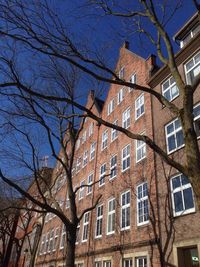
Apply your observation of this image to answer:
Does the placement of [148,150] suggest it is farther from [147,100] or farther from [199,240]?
[199,240]

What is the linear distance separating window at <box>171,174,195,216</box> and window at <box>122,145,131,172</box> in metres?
5.35

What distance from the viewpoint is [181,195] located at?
41.7ft

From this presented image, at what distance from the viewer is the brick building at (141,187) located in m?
12.6

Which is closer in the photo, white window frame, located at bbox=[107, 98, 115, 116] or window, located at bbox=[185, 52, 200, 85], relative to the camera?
window, located at bbox=[185, 52, 200, 85]

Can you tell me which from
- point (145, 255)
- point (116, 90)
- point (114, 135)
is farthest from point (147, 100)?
point (145, 255)

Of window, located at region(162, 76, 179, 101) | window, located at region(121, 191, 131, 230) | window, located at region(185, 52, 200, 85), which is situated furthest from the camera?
window, located at region(121, 191, 131, 230)

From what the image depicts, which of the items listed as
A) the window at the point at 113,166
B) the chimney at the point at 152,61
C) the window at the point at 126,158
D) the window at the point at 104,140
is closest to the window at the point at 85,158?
the window at the point at 104,140

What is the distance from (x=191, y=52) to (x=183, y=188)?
7.51m

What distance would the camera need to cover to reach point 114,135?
22.7m

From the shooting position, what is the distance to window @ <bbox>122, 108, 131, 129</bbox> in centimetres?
2075

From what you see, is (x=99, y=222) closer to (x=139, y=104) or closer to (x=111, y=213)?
(x=111, y=213)

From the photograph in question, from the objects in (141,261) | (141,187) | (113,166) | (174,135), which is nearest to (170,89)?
(174,135)

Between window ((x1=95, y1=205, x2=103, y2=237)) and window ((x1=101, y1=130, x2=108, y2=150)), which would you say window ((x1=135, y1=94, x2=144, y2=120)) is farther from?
window ((x1=95, y1=205, x2=103, y2=237))

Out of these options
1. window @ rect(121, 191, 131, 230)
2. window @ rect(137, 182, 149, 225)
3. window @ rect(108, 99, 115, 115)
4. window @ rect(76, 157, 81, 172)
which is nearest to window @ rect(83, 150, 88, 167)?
window @ rect(76, 157, 81, 172)
